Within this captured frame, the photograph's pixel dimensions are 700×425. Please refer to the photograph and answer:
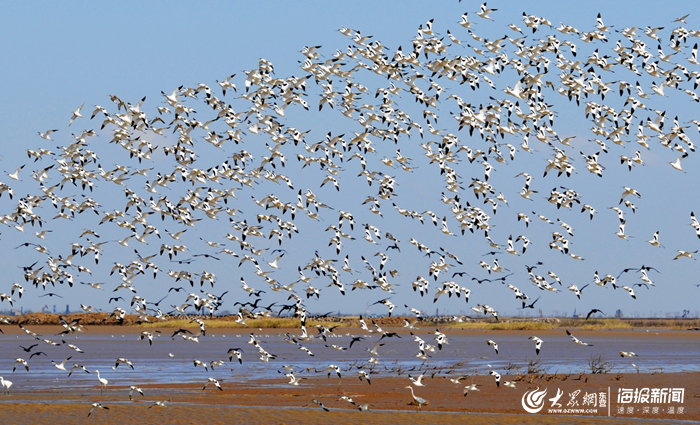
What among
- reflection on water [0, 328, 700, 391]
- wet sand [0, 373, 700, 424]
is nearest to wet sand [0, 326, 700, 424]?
wet sand [0, 373, 700, 424]

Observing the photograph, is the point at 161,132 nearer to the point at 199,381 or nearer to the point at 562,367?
the point at 199,381

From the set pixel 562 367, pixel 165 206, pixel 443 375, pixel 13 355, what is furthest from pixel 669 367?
pixel 13 355

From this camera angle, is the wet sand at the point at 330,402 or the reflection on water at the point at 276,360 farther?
the reflection on water at the point at 276,360

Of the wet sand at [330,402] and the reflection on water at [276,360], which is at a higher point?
the reflection on water at [276,360]

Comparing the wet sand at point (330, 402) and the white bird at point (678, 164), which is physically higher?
the white bird at point (678, 164)

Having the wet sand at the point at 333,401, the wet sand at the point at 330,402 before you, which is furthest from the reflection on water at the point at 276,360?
the wet sand at the point at 330,402

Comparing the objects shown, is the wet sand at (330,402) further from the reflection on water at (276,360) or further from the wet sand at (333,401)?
the reflection on water at (276,360)

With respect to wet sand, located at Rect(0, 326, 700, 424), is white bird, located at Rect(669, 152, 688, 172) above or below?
above

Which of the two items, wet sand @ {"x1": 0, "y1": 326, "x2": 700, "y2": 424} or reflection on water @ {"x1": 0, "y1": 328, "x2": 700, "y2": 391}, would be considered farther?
reflection on water @ {"x1": 0, "y1": 328, "x2": 700, "y2": 391}

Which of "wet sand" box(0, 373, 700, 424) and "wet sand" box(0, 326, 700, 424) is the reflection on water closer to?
"wet sand" box(0, 326, 700, 424)

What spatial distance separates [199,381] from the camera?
128ft

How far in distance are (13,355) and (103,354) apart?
5.09 meters

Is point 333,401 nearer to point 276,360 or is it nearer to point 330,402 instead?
point 330,402

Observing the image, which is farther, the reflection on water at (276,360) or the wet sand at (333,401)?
the reflection on water at (276,360)
